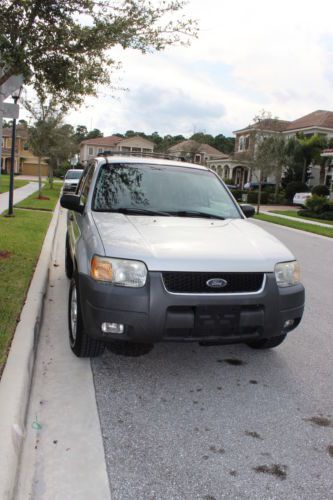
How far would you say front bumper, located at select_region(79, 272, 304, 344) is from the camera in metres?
3.32

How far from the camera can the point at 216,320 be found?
3404mm

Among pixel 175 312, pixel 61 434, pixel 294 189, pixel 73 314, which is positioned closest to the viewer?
pixel 61 434

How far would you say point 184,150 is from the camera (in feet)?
181

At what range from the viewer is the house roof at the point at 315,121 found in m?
41.9

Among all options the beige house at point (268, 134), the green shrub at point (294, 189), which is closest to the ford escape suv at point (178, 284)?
the beige house at point (268, 134)

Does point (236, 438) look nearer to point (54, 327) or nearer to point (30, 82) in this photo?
point (54, 327)

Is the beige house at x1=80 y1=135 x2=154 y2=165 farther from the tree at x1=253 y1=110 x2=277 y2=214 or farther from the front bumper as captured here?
the front bumper

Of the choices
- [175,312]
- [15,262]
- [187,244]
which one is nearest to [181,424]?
[175,312]

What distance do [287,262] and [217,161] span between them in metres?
55.3

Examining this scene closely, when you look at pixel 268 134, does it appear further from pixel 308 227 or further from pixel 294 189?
pixel 308 227

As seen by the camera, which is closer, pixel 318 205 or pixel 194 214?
pixel 194 214

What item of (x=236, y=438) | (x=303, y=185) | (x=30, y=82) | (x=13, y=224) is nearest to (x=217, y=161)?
(x=303, y=185)

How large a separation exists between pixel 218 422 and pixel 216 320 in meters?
0.71

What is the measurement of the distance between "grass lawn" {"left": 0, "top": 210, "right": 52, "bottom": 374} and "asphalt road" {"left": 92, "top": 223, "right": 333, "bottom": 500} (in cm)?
97
